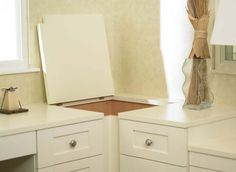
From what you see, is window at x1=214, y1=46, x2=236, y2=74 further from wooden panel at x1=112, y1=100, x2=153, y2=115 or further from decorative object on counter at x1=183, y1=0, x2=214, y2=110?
wooden panel at x1=112, y1=100, x2=153, y2=115

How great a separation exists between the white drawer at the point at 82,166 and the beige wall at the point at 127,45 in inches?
23.7

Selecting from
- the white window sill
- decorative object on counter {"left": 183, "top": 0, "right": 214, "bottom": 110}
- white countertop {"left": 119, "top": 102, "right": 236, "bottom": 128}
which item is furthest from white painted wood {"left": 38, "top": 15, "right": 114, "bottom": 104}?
decorative object on counter {"left": 183, "top": 0, "right": 214, "bottom": 110}

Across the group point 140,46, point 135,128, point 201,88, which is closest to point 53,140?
point 135,128

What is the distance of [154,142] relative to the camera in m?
2.67

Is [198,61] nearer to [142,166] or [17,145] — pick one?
[142,166]

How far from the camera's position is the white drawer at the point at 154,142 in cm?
256

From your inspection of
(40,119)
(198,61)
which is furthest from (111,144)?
(198,61)

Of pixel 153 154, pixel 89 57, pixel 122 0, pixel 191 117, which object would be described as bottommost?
pixel 153 154

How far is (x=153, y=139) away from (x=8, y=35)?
1.03 meters

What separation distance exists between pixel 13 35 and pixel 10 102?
1.44ft

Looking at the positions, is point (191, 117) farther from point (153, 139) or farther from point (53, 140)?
point (53, 140)

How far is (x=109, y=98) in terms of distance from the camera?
342cm

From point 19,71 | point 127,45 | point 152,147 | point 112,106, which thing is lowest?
point 152,147

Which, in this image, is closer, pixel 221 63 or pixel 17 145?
pixel 17 145
